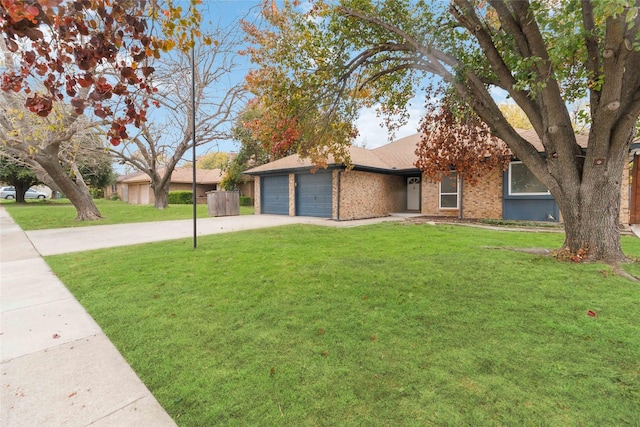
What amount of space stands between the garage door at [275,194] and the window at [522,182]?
10.1 meters

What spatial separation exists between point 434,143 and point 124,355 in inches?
291

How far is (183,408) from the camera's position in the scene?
6.60 feet

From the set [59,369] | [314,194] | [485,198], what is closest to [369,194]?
[314,194]

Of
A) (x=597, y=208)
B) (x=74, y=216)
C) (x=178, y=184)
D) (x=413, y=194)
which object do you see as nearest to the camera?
(x=597, y=208)

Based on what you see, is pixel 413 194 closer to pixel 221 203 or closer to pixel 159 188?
pixel 221 203

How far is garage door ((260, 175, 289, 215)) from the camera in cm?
1644

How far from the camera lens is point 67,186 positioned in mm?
13164

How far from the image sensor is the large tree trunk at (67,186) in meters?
11.8

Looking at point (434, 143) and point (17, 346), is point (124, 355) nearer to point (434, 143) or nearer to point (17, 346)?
point (17, 346)

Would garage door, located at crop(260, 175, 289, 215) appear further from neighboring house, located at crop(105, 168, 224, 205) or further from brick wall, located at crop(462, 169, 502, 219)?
neighboring house, located at crop(105, 168, 224, 205)

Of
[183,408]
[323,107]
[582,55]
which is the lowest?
[183,408]

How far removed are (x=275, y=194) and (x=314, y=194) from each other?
292 centimetres

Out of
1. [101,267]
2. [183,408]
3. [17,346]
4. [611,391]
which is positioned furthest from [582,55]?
[101,267]

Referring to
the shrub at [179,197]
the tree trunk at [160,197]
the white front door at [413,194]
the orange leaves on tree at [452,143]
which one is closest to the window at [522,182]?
the white front door at [413,194]
